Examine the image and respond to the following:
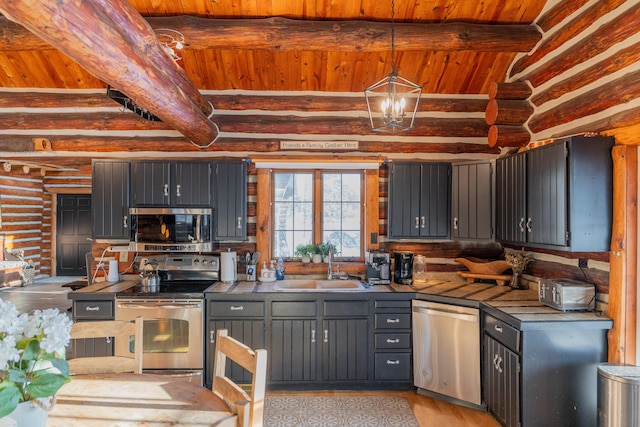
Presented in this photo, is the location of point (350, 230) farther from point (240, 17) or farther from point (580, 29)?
point (580, 29)

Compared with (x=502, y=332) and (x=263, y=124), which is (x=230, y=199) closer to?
(x=263, y=124)

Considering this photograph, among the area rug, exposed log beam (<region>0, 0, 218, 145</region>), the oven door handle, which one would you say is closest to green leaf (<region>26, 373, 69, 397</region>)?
exposed log beam (<region>0, 0, 218, 145</region>)

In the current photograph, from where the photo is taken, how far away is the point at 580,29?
3.23 meters

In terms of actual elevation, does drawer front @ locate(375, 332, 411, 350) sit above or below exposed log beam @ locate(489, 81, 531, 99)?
below

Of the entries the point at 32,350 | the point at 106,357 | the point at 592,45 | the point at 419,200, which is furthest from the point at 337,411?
the point at 592,45

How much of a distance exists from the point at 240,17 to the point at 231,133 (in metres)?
1.32

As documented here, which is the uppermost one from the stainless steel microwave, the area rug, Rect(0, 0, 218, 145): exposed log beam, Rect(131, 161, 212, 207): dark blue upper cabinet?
Rect(0, 0, 218, 145): exposed log beam

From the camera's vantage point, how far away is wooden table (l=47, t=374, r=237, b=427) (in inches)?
64.8

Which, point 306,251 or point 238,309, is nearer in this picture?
point 238,309

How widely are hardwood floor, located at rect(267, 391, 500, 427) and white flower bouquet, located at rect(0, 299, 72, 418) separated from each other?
285 cm

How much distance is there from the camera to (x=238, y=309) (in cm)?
387

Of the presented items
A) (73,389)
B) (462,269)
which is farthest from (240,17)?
(462,269)

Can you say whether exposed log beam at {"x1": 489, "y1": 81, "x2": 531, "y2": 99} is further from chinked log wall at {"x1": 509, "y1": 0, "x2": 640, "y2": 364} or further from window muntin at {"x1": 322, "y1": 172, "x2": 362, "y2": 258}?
window muntin at {"x1": 322, "y1": 172, "x2": 362, "y2": 258}

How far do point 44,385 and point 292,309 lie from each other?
272cm
